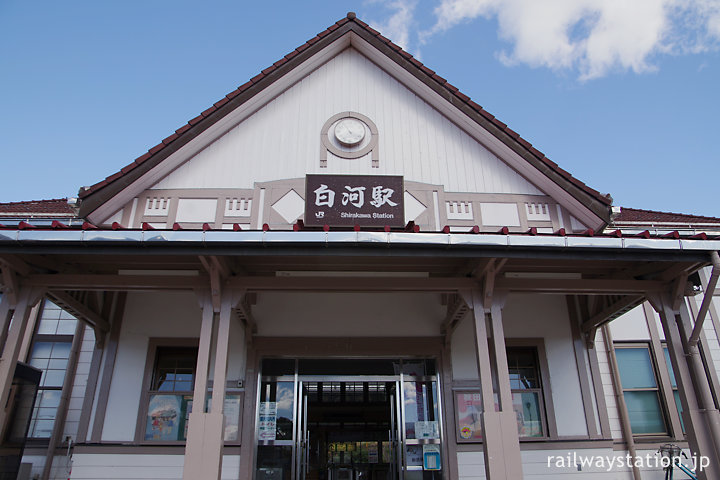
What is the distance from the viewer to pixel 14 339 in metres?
5.69

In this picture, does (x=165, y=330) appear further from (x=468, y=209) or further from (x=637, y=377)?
(x=637, y=377)

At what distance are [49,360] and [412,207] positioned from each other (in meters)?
6.56

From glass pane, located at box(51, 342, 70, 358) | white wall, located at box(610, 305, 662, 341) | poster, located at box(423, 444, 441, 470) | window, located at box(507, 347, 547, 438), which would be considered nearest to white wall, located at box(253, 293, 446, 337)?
window, located at box(507, 347, 547, 438)

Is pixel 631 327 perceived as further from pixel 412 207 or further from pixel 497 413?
pixel 497 413

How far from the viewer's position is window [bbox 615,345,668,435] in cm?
822

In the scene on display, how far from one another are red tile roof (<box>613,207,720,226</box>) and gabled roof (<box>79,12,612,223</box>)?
7.97 feet

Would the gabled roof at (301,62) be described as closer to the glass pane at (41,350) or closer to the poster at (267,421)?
the glass pane at (41,350)

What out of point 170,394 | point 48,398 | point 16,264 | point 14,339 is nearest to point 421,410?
point 170,394

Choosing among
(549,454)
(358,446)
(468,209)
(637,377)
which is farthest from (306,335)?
(358,446)

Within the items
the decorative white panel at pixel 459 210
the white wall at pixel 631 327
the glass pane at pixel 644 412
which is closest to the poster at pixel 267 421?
the decorative white panel at pixel 459 210

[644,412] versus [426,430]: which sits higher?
[644,412]

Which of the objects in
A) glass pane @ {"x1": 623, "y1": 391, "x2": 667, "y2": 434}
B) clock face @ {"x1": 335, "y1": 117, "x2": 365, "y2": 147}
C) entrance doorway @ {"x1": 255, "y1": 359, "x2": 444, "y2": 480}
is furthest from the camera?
clock face @ {"x1": 335, "y1": 117, "x2": 365, "y2": 147}

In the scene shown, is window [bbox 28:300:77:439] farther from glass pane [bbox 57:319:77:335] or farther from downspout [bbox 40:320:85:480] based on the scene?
downspout [bbox 40:320:85:480]

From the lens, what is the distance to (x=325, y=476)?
17.5 meters
